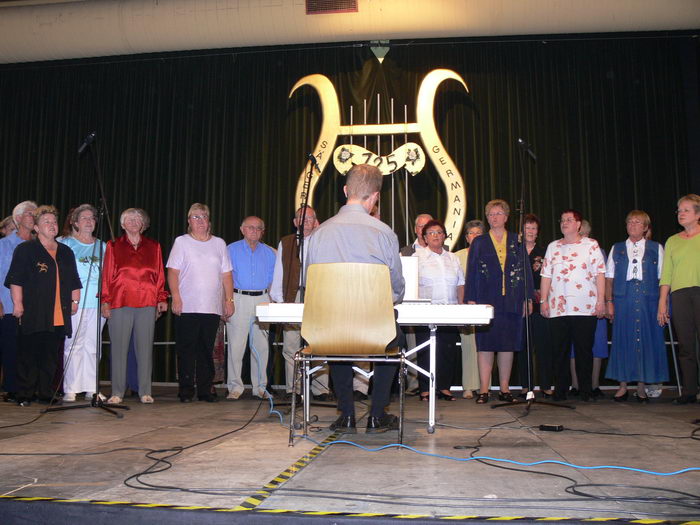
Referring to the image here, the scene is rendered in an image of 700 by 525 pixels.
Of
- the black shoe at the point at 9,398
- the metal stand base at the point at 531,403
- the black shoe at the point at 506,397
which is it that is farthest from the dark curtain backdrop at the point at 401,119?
the metal stand base at the point at 531,403

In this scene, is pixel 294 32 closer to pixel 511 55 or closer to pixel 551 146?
pixel 511 55

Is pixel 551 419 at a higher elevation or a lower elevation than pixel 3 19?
lower

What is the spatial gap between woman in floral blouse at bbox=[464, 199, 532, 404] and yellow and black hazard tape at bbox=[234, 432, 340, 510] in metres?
2.24

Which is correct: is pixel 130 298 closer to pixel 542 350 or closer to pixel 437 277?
pixel 437 277

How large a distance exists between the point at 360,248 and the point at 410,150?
418 cm

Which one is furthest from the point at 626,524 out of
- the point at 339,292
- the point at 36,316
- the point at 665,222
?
the point at 665,222

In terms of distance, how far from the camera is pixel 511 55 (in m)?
7.50

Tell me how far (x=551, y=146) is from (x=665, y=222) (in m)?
1.41

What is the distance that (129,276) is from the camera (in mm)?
5316

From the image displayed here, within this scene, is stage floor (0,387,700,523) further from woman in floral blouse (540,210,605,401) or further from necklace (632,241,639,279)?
necklace (632,241,639,279)

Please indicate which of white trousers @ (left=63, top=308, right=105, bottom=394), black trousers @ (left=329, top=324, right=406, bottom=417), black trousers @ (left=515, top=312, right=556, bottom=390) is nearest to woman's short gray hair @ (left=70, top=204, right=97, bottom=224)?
white trousers @ (left=63, top=308, right=105, bottom=394)

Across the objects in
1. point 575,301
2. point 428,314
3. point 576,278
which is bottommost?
point 428,314

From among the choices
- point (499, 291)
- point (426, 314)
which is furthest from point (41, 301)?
point (499, 291)

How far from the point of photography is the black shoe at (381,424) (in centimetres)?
358
